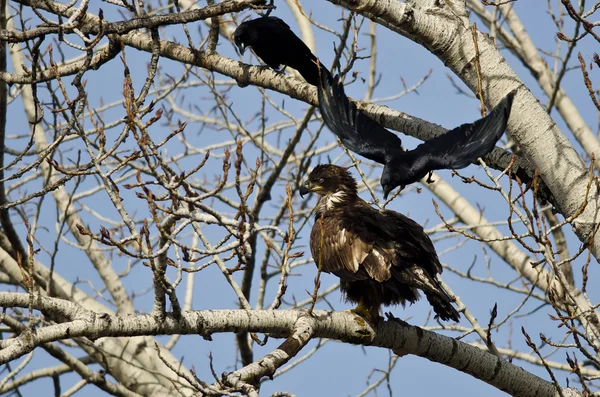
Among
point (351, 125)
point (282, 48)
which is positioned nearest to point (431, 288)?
point (351, 125)

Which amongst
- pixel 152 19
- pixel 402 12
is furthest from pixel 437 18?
pixel 152 19

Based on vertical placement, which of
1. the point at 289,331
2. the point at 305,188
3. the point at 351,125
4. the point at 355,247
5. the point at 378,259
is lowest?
the point at 289,331

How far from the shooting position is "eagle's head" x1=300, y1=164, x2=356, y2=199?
222 inches

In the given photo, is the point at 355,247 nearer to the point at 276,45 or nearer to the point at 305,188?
the point at 305,188

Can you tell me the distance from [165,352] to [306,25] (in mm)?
A: 3554

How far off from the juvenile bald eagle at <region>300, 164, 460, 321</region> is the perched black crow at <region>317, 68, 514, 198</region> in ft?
0.97

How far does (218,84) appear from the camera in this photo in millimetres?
9250

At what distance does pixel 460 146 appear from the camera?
4262 mm

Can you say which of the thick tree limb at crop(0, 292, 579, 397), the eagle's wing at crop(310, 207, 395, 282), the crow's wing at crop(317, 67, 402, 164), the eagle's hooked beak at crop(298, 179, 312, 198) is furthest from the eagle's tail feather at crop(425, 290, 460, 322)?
the eagle's hooked beak at crop(298, 179, 312, 198)

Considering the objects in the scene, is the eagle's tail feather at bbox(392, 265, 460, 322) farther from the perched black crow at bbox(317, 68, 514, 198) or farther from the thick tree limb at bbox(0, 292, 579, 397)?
the perched black crow at bbox(317, 68, 514, 198)

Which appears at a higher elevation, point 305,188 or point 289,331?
point 305,188

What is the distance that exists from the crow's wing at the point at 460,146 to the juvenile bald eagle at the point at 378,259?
0.47 m

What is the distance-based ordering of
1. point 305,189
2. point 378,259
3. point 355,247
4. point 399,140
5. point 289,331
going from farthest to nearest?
point 305,189, point 399,140, point 355,247, point 378,259, point 289,331

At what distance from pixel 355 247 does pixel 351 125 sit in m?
0.75
